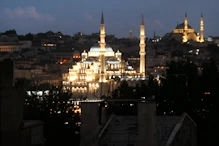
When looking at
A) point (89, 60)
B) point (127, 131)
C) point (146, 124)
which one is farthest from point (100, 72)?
point (146, 124)

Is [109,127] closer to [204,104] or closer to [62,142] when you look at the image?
[62,142]

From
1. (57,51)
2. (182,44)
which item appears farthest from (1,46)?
(182,44)

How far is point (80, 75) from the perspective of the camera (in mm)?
70500

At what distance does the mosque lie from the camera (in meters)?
65.5

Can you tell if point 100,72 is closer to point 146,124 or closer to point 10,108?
Answer: point 146,124

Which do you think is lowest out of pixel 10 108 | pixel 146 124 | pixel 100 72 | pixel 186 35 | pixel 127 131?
pixel 127 131

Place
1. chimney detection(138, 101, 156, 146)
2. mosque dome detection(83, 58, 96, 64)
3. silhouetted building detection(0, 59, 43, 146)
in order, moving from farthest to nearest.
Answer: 1. mosque dome detection(83, 58, 96, 64)
2. chimney detection(138, 101, 156, 146)
3. silhouetted building detection(0, 59, 43, 146)

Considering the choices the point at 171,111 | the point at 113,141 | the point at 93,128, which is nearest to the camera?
the point at 93,128

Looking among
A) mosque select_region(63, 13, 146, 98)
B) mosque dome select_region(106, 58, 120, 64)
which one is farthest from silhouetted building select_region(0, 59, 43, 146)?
mosque dome select_region(106, 58, 120, 64)

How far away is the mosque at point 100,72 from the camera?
2579 inches

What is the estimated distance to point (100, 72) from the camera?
6712 centimetres

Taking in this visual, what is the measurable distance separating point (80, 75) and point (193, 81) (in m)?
47.0

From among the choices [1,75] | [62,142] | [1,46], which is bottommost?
[62,142]

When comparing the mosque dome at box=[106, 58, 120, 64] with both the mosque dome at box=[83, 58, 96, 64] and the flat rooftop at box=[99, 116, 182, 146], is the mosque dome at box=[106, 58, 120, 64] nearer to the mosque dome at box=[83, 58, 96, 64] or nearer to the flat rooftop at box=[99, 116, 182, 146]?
the mosque dome at box=[83, 58, 96, 64]
